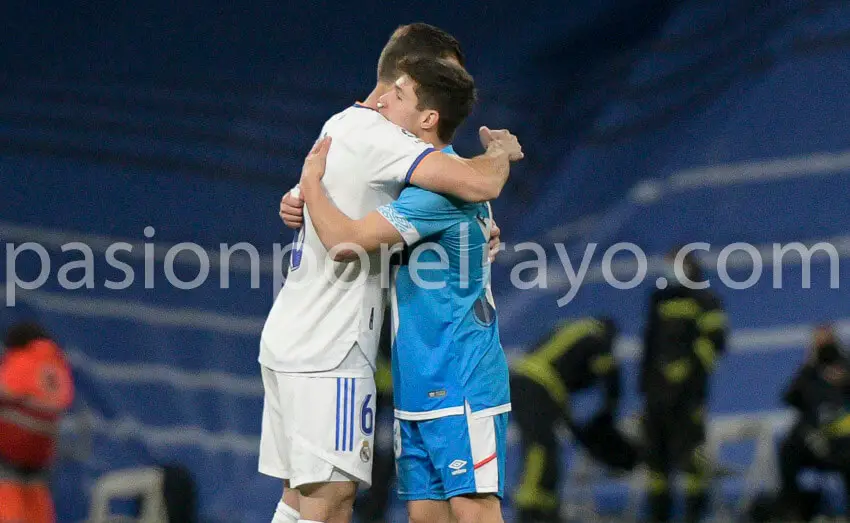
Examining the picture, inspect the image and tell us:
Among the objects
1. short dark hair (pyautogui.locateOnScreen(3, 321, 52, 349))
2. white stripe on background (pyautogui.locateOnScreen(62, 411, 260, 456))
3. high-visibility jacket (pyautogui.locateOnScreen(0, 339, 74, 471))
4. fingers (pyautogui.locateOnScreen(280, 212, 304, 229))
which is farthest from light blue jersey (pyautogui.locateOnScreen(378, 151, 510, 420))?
white stripe on background (pyautogui.locateOnScreen(62, 411, 260, 456))

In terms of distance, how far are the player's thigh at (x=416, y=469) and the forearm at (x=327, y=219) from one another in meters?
0.55

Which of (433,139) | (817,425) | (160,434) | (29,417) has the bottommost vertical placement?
(160,434)

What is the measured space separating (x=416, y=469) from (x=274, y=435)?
0.45 meters

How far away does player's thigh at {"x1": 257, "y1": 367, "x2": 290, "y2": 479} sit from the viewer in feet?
11.4

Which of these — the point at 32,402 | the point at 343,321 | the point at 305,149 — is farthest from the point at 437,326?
the point at 305,149

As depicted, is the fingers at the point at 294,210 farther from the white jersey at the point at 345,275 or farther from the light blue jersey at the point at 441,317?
the light blue jersey at the point at 441,317

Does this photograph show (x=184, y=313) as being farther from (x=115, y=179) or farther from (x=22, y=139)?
(x=22, y=139)

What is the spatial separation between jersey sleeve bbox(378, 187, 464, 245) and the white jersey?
72 mm

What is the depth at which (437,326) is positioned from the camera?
329 cm

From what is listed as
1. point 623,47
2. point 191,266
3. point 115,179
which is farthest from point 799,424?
point 115,179

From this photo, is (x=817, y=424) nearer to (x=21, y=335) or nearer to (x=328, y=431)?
(x=328, y=431)

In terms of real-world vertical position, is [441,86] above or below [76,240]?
above

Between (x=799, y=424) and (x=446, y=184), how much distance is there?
3.94 meters

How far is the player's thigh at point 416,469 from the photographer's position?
3.32 meters
